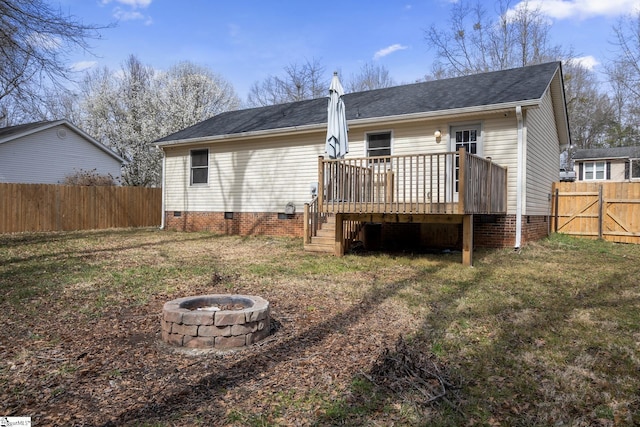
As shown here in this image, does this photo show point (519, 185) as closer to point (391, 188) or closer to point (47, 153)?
point (391, 188)

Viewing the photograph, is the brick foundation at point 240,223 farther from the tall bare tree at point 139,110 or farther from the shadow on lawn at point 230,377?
the tall bare tree at point 139,110

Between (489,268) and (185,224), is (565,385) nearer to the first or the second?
(489,268)

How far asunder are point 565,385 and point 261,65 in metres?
29.3

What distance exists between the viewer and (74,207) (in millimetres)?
14883

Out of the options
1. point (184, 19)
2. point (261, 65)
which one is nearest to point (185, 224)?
point (184, 19)

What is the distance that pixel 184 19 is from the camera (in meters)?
14.8

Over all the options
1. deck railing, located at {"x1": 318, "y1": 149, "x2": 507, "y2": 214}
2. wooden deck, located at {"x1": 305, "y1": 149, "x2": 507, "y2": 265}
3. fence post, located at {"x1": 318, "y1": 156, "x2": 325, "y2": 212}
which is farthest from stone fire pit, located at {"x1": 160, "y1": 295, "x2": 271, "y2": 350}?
fence post, located at {"x1": 318, "y1": 156, "x2": 325, "y2": 212}

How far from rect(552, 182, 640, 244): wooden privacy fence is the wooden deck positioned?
4.10 metres

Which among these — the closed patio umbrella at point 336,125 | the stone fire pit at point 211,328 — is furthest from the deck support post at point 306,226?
→ the stone fire pit at point 211,328

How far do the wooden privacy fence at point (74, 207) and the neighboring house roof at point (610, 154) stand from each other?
25231mm

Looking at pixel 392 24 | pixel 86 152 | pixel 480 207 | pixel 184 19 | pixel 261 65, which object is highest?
pixel 261 65

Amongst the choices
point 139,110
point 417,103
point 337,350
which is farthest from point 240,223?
point 139,110

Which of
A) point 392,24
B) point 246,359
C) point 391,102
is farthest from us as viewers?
point 392,24

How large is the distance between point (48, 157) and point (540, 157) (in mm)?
20506
